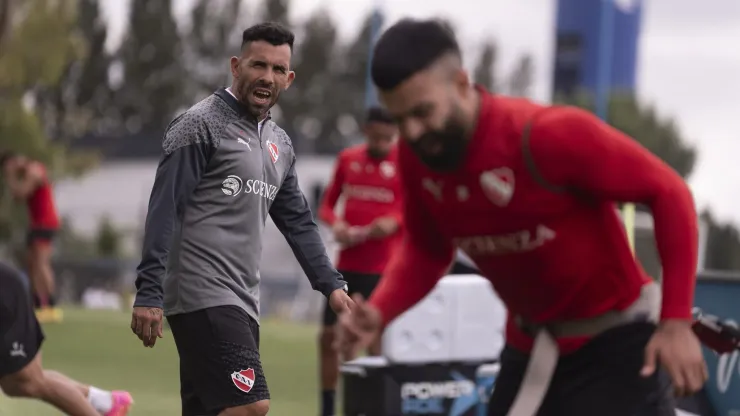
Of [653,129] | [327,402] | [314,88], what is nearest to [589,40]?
[327,402]

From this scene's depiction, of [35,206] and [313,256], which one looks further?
[35,206]

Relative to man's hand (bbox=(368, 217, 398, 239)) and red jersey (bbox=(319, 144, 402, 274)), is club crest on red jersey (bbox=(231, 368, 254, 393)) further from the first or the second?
red jersey (bbox=(319, 144, 402, 274))

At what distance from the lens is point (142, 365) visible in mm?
13945

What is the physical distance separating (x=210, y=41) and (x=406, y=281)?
236 feet

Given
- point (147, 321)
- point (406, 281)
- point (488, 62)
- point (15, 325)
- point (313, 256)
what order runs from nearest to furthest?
point (406, 281) < point (147, 321) < point (313, 256) < point (15, 325) < point (488, 62)

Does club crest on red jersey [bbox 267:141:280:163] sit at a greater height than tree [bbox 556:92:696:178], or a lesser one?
greater

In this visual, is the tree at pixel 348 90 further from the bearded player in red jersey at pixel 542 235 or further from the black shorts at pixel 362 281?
the bearded player in red jersey at pixel 542 235

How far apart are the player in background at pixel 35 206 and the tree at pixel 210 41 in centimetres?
5791

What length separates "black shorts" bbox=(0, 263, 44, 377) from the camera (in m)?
6.98

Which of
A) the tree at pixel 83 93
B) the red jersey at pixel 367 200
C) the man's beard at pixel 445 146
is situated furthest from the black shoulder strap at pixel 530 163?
the tree at pixel 83 93

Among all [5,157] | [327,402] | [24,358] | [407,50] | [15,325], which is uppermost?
[407,50]

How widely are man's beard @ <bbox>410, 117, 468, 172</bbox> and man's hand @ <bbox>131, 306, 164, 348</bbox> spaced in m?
1.92

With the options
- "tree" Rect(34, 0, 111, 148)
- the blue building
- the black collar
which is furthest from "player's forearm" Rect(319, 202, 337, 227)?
"tree" Rect(34, 0, 111, 148)

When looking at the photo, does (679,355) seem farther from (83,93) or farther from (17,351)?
(83,93)
